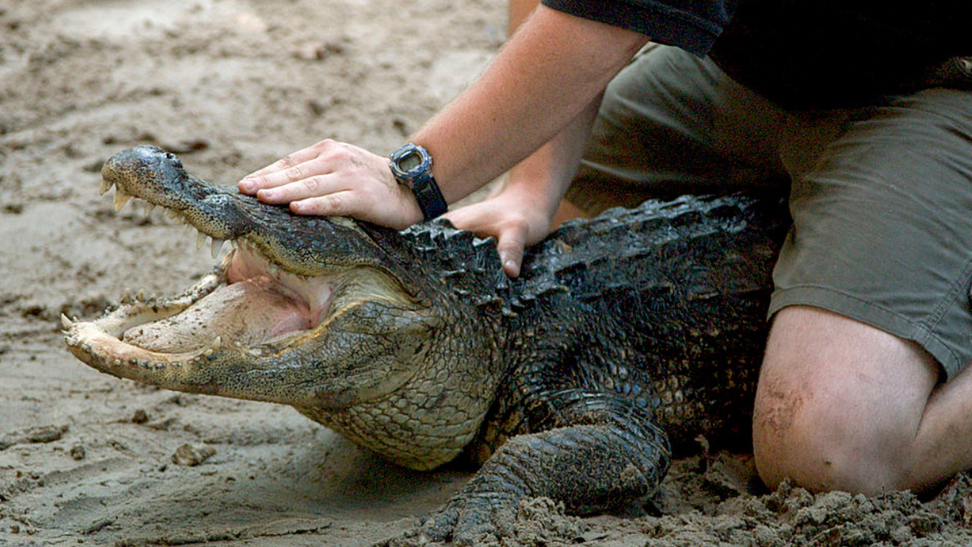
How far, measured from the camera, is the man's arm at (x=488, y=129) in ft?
7.56

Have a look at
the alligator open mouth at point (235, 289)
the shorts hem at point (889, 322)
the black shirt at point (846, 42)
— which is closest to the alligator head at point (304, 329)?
the alligator open mouth at point (235, 289)

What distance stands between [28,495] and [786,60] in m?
2.37

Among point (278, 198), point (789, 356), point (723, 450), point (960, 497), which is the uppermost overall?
point (278, 198)

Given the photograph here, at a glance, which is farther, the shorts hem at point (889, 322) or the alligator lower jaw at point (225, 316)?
the shorts hem at point (889, 322)

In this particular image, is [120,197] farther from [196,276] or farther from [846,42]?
[846,42]

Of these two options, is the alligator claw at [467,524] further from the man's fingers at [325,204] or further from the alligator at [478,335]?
the man's fingers at [325,204]

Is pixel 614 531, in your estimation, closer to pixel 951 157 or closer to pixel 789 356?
pixel 789 356

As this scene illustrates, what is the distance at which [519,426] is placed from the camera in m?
2.69

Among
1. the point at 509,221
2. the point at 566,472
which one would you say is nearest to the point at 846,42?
the point at 509,221

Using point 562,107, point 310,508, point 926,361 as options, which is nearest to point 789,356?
point 926,361

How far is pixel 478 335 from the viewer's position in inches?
106

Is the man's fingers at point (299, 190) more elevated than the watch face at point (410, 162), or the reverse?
the watch face at point (410, 162)

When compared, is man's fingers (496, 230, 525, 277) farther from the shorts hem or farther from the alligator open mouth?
the shorts hem

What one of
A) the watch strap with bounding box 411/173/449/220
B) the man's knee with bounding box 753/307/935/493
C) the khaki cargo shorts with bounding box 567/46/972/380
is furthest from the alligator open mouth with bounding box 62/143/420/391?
the khaki cargo shorts with bounding box 567/46/972/380
